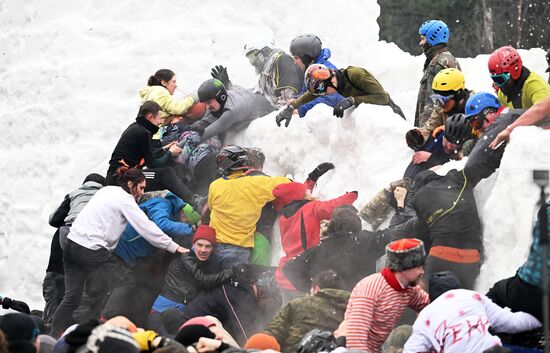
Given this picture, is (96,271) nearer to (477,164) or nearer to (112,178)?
(112,178)

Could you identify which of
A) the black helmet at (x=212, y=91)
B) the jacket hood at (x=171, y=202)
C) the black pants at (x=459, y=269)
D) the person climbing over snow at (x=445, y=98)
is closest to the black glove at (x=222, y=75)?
the black helmet at (x=212, y=91)

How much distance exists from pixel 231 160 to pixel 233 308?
160 centimetres

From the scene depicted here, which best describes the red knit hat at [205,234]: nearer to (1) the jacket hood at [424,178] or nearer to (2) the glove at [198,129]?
(1) the jacket hood at [424,178]

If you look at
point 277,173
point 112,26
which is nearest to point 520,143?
point 277,173

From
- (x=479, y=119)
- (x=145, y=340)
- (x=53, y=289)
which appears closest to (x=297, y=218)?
(x=479, y=119)

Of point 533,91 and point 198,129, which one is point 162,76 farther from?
point 533,91

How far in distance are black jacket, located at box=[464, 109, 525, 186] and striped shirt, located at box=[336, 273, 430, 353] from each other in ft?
3.83

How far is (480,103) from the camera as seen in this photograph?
10.6 m

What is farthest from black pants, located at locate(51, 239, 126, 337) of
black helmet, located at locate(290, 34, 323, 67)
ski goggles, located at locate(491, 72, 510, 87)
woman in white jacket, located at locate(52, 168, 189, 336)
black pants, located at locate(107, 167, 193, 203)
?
ski goggles, located at locate(491, 72, 510, 87)

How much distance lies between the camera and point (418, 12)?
31953 millimetres

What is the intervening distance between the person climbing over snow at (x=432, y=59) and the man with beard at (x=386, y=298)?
347 cm

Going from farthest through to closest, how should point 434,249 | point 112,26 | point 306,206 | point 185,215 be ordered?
point 112,26 → point 185,215 → point 306,206 → point 434,249

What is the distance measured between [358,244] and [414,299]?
150 cm

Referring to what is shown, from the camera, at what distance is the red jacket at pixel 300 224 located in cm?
1140
